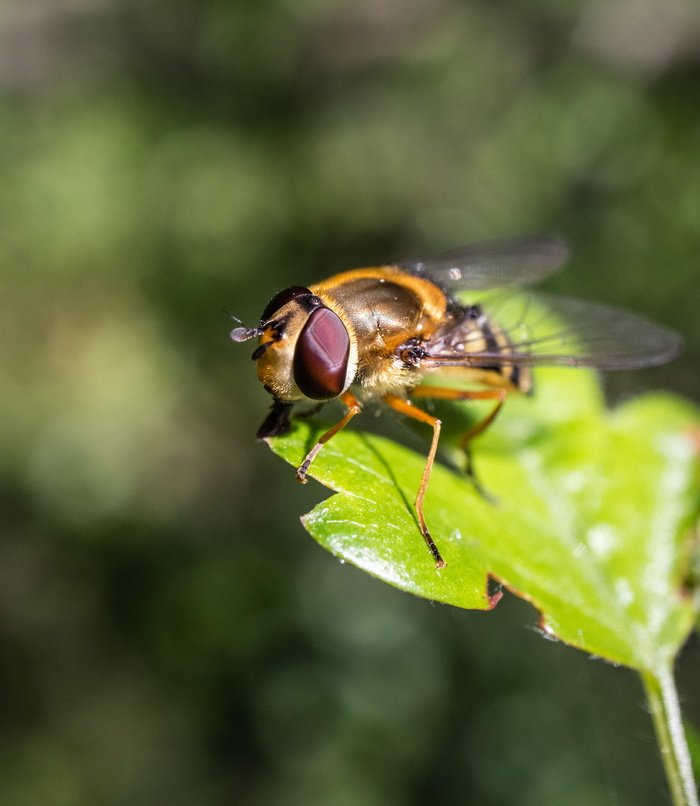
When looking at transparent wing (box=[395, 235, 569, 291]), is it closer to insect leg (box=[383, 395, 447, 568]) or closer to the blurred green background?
insect leg (box=[383, 395, 447, 568])

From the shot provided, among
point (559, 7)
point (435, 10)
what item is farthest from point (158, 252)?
point (559, 7)

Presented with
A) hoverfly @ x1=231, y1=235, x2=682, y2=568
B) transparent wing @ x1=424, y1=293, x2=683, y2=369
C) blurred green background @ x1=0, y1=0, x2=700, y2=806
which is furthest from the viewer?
blurred green background @ x1=0, y1=0, x2=700, y2=806

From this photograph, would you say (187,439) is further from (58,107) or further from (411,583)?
(411,583)

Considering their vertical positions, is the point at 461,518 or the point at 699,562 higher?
the point at 461,518

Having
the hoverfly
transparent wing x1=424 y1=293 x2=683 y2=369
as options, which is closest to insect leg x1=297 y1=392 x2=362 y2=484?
the hoverfly

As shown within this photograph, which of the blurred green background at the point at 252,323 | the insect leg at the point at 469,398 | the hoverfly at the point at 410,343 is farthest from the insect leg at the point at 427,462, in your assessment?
the blurred green background at the point at 252,323

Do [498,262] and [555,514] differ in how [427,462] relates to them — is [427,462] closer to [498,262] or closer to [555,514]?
[555,514]

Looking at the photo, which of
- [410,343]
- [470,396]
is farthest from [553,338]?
[410,343]
